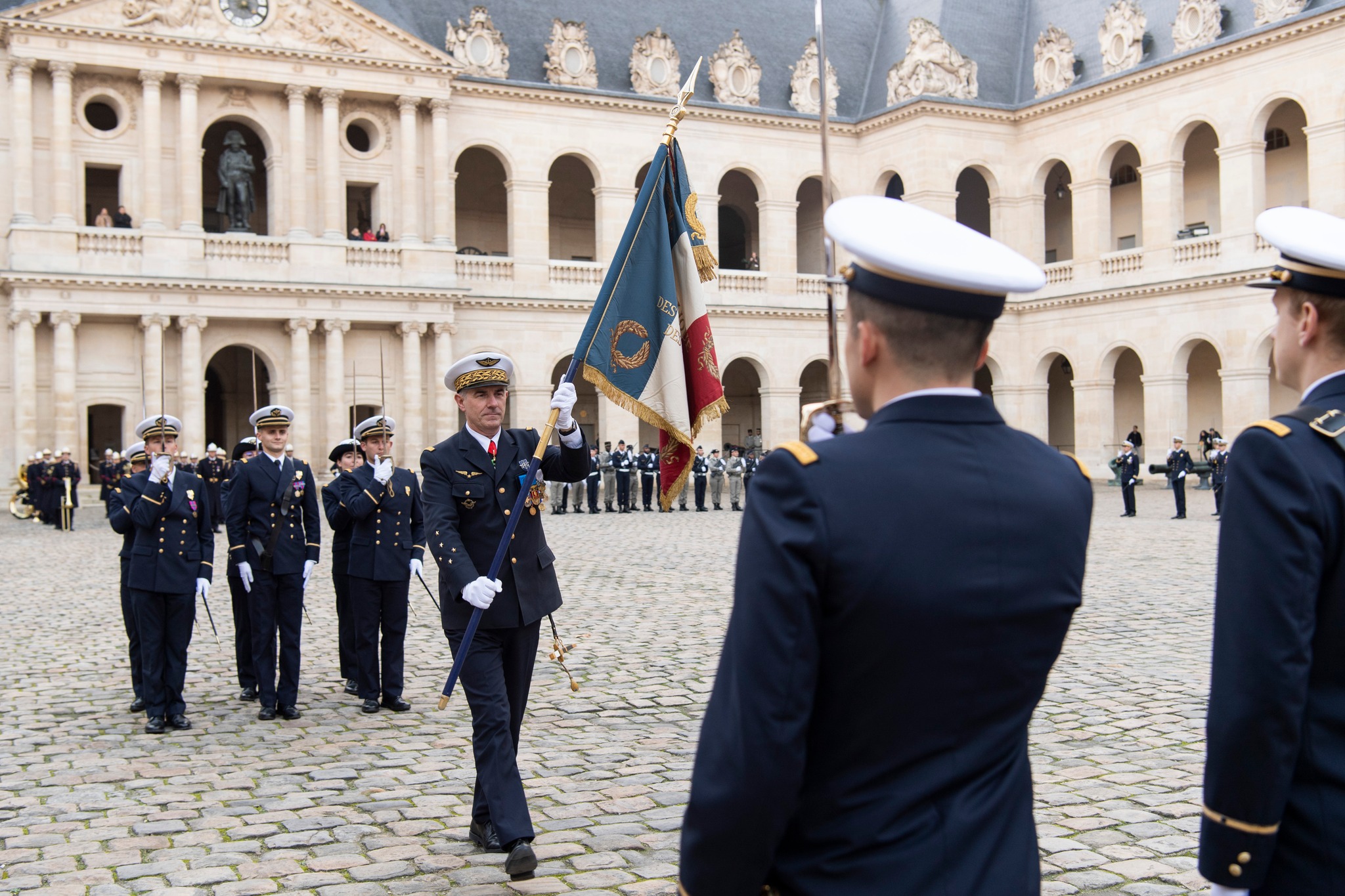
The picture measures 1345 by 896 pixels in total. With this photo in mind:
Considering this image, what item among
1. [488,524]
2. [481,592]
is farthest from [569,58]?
[481,592]

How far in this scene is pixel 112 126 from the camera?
35375 mm

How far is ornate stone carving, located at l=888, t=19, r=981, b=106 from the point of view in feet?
128

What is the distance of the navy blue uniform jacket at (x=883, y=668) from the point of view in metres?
2.13

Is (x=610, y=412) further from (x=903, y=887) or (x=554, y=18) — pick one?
(x=903, y=887)

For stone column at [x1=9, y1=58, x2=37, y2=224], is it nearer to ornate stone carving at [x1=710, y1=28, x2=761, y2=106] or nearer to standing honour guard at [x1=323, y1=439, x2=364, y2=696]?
ornate stone carving at [x1=710, y1=28, x2=761, y2=106]

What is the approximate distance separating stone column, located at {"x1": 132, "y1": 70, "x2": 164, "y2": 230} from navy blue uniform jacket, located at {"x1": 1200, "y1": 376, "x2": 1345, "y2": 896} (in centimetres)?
3407

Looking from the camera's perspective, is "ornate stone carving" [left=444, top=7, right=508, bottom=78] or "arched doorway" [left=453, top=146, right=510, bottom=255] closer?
"ornate stone carving" [left=444, top=7, right=508, bottom=78]

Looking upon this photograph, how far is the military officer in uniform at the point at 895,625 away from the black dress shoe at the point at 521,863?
306cm

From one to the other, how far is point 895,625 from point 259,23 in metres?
35.0

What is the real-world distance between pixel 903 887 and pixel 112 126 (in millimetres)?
37846

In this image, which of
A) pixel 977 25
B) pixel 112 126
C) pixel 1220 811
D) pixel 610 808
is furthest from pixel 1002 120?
pixel 1220 811

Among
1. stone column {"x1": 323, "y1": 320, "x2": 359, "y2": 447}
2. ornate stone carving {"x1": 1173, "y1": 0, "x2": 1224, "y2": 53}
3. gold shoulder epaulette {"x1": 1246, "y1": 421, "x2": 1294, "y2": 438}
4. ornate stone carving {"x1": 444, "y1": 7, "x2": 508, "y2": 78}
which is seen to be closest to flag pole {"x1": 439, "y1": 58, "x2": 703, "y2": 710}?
gold shoulder epaulette {"x1": 1246, "y1": 421, "x2": 1294, "y2": 438}

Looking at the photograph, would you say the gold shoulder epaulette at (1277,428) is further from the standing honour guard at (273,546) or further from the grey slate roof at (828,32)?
the grey slate roof at (828,32)

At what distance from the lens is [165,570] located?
842 centimetres
